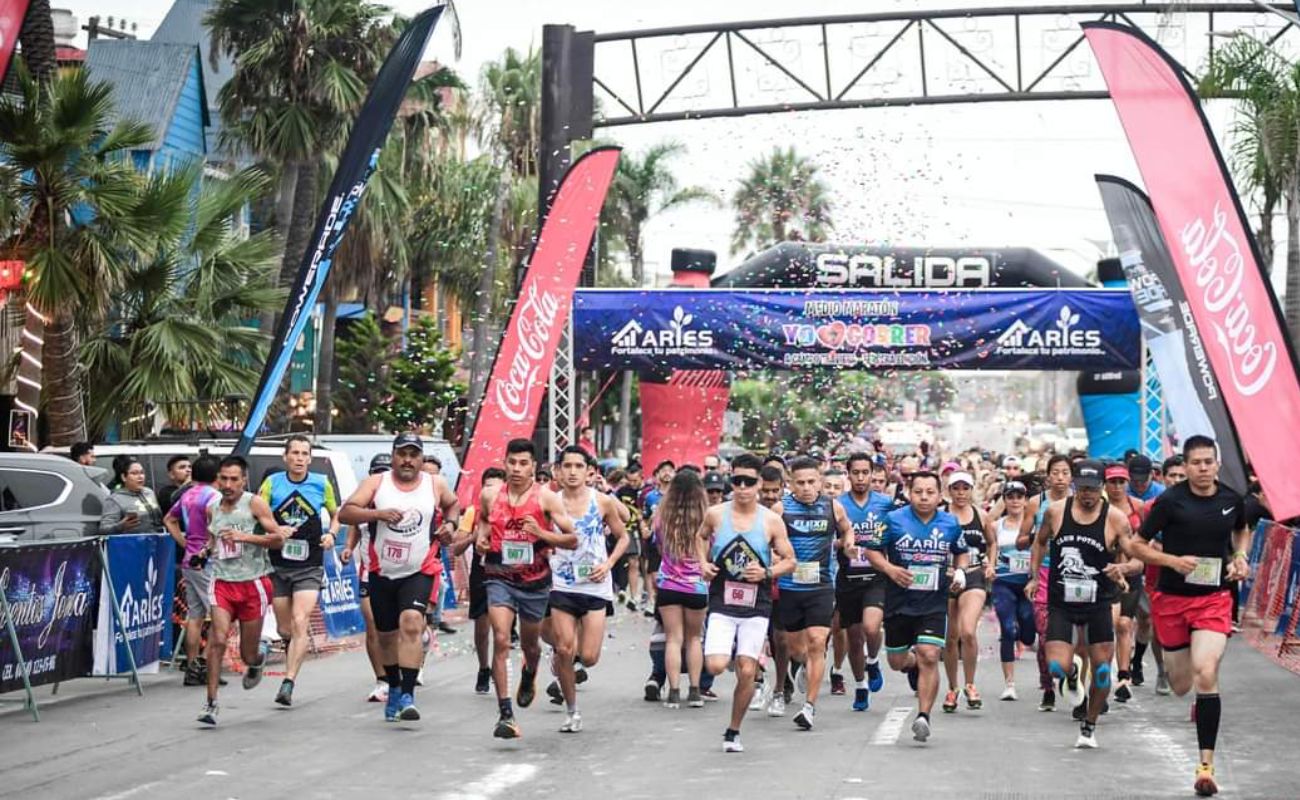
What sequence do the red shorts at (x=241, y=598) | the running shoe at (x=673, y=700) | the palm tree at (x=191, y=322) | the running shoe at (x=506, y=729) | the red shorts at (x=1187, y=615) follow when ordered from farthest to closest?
the palm tree at (x=191, y=322) → the running shoe at (x=673, y=700) → the red shorts at (x=241, y=598) → the running shoe at (x=506, y=729) → the red shorts at (x=1187, y=615)

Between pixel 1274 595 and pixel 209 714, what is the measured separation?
42.7 ft

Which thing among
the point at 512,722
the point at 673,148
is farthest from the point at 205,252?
the point at 673,148

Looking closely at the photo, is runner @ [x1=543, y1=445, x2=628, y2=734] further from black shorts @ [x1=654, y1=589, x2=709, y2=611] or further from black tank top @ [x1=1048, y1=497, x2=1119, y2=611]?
black tank top @ [x1=1048, y1=497, x2=1119, y2=611]

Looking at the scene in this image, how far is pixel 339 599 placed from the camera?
1888 cm

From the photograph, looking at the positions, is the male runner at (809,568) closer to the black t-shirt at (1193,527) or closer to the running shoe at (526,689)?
the running shoe at (526,689)

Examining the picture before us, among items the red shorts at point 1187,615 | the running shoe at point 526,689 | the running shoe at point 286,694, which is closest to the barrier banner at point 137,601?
the running shoe at point 286,694

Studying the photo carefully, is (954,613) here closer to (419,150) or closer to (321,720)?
(321,720)

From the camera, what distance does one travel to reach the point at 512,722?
469 inches

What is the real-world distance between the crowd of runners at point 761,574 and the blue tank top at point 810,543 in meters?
0.02

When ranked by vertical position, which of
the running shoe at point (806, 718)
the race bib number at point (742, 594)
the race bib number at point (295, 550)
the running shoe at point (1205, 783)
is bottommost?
the running shoe at point (806, 718)

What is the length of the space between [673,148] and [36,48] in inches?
1821

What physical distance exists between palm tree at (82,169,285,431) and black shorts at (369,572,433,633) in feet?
31.3

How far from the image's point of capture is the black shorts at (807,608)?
42.5ft

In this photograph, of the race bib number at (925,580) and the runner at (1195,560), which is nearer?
the runner at (1195,560)
